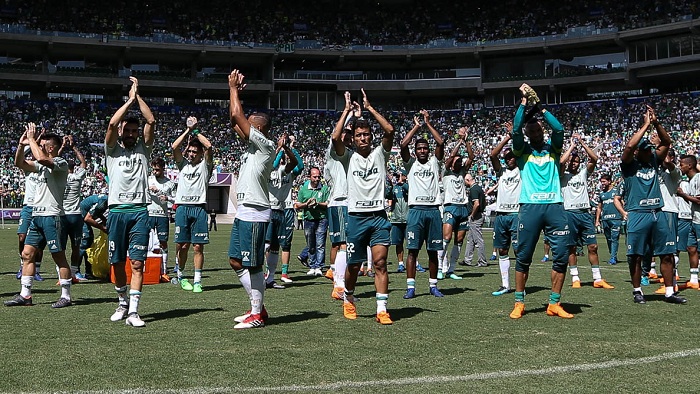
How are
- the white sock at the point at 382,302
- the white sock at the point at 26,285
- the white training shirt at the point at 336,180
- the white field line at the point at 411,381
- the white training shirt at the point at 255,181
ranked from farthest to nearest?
the white training shirt at the point at 336,180, the white sock at the point at 26,285, the white sock at the point at 382,302, the white training shirt at the point at 255,181, the white field line at the point at 411,381

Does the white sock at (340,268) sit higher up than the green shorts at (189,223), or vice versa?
the green shorts at (189,223)

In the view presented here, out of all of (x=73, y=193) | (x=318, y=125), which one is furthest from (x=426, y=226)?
(x=318, y=125)

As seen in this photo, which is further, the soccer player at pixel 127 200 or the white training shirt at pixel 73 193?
the white training shirt at pixel 73 193

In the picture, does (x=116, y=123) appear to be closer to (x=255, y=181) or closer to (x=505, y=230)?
(x=255, y=181)

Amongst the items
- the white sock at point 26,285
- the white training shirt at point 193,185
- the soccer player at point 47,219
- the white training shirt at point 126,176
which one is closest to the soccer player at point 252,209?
the white training shirt at point 126,176

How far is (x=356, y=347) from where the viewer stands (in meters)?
7.19

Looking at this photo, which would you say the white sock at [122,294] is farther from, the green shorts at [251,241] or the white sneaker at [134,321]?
the green shorts at [251,241]

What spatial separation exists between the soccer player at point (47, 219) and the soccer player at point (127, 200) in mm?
1762

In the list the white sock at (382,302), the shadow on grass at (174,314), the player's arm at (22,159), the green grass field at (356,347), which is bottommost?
the green grass field at (356,347)

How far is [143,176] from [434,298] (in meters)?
4.78

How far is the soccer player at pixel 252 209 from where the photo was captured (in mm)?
8484

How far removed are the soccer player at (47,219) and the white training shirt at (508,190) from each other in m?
7.53

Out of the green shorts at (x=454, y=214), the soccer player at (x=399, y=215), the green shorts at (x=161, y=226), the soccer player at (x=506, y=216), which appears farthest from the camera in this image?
the green shorts at (x=454, y=214)

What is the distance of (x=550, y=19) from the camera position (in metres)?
61.8
